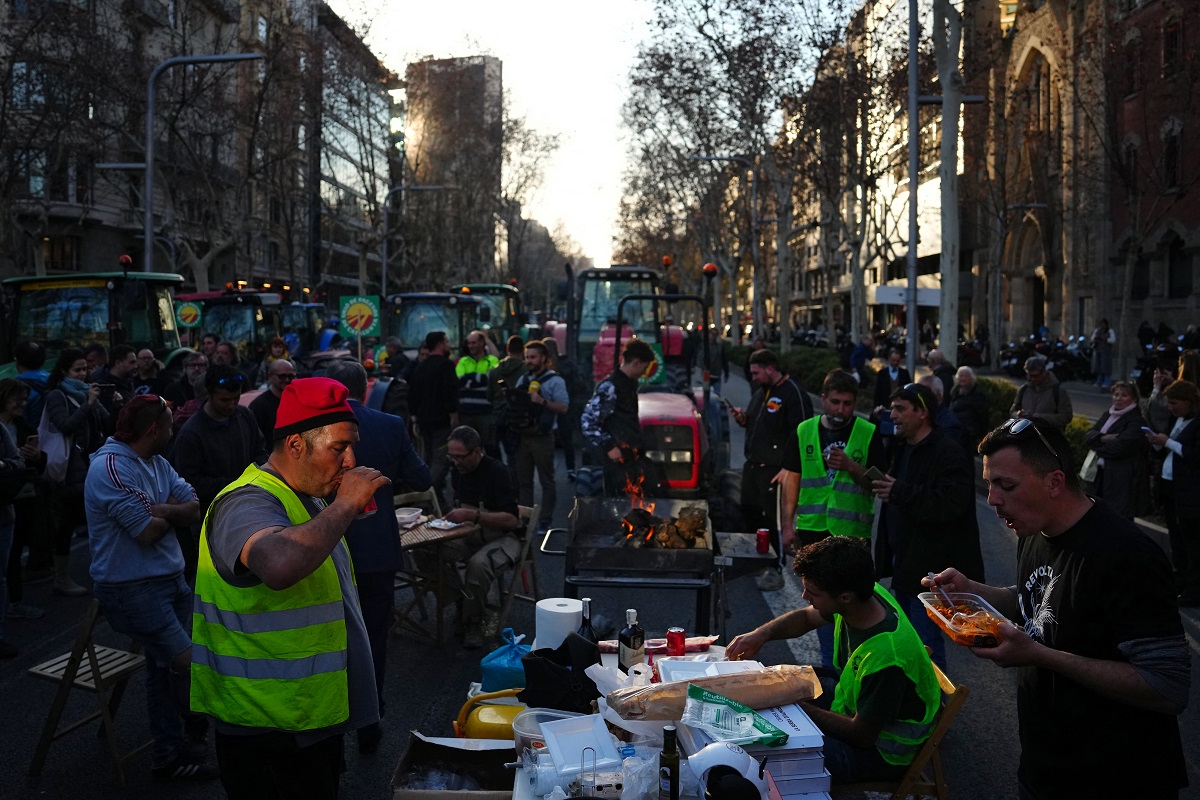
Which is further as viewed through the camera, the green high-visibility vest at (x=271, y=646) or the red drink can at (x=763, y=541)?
the red drink can at (x=763, y=541)

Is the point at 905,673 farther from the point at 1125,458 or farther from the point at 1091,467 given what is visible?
the point at 1091,467

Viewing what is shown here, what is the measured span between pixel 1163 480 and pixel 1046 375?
3.18 meters

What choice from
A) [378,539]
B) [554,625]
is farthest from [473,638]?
Answer: [554,625]

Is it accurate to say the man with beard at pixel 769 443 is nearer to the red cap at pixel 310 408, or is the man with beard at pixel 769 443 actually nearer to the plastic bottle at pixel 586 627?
the plastic bottle at pixel 586 627

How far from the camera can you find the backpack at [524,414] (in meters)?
11.0

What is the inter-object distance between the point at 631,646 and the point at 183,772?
2.33m

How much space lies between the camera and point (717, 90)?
99.5ft

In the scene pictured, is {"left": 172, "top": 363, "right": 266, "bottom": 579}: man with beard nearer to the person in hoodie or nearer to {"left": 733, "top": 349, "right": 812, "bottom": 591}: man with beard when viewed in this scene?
the person in hoodie

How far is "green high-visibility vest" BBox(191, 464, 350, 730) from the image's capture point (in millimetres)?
3254

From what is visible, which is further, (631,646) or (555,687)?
(631,646)

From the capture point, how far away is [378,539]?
559 centimetres

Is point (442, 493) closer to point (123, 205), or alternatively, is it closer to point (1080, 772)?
point (1080, 772)

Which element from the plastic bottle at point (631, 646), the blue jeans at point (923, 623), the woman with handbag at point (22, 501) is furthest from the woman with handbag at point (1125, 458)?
the woman with handbag at point (22, 501)

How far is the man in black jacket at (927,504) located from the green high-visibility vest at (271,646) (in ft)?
10.7
